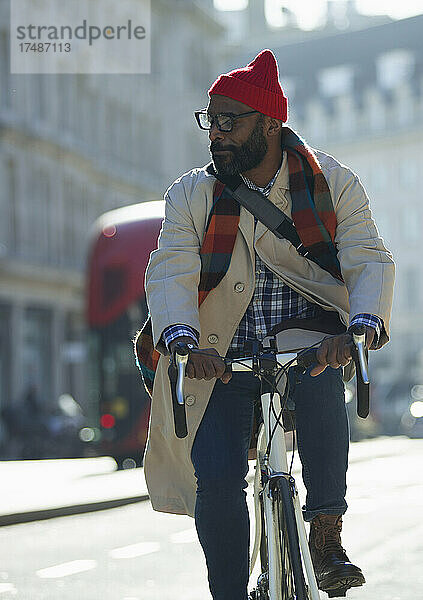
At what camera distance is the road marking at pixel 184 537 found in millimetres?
8477

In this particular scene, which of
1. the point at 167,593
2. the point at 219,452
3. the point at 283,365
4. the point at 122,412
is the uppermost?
the point at 283,365

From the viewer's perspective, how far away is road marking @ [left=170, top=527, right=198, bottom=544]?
8477mm

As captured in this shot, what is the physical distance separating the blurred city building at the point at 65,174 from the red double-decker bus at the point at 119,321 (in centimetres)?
1135

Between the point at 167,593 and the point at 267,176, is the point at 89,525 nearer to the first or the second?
the point at 167,593

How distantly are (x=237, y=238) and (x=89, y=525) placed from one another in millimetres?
6517

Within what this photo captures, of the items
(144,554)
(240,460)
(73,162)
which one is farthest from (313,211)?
(73,162)

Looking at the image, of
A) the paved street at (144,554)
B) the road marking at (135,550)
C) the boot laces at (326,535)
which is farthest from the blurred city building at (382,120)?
the boot laces at (326,535)

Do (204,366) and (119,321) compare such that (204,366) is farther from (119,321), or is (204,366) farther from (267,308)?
(119,321)

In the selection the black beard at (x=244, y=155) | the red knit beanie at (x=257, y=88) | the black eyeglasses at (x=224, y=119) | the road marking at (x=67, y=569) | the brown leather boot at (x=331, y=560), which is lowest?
the road marking at (x=67, y=569)

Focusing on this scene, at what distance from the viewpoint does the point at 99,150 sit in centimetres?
4072

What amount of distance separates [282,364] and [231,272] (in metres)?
0.40

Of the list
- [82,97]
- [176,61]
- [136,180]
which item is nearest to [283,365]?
[82,97]

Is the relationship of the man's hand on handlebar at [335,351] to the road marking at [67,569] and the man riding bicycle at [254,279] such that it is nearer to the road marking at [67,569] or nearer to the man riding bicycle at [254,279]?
the man riding bicycle at [254,279]

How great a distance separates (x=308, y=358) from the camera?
3.52m
